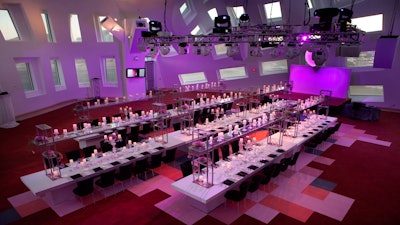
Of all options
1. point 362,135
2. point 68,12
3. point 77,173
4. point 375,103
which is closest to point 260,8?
point 375,103

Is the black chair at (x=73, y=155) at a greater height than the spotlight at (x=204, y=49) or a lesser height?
lesser

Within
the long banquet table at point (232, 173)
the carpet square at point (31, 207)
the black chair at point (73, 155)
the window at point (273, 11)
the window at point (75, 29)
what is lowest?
the carpet square at point (31, 207)

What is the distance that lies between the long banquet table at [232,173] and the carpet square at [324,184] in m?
1.31

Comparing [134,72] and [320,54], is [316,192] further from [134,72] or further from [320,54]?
[134,72]

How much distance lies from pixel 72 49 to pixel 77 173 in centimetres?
1333

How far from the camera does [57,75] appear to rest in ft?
64.1

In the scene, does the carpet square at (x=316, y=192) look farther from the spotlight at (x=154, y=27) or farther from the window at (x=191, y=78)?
the window at (x=191, y=78)

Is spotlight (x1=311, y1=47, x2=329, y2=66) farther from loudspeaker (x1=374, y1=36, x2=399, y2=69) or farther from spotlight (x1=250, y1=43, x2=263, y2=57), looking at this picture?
loudspeaker (x1=374, y1=36, x2=399, y2=69)

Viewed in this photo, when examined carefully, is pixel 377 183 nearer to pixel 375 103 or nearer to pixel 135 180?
pixel 135 180

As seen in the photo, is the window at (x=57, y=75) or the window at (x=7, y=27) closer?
the window at (x=7, y=27)

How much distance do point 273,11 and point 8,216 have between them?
19853 millimetres

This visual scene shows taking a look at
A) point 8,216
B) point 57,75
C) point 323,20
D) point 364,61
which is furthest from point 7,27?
point 364,61

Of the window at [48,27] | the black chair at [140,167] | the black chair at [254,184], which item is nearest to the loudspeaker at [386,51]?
the black chair at [254,184]

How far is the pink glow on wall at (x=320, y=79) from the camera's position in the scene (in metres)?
18.5
